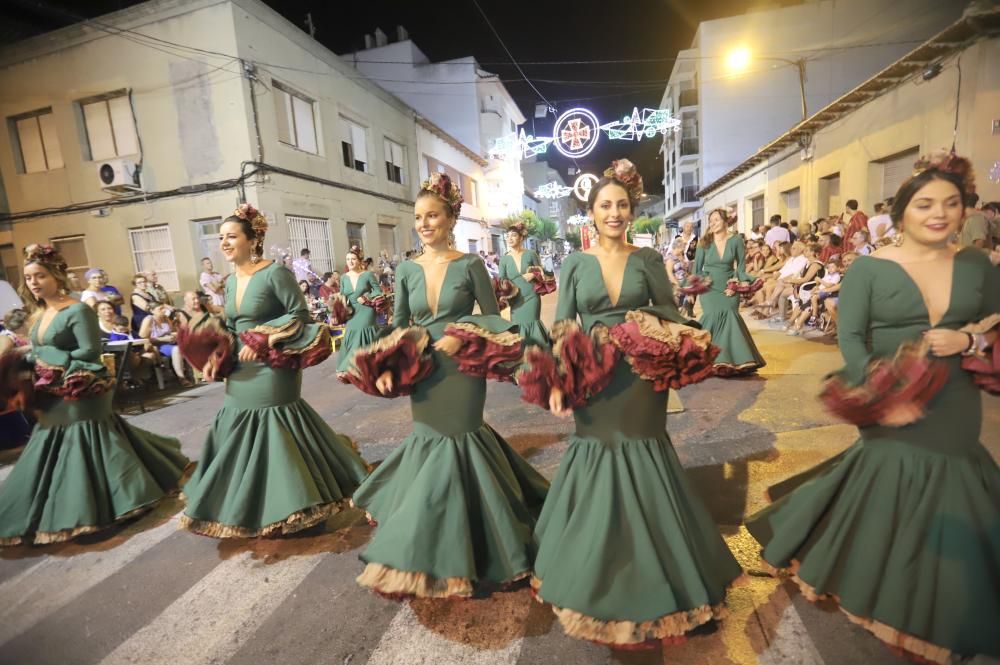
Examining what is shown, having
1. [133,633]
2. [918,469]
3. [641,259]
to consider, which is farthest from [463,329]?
[133,633]

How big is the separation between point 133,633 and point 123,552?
3.56ft

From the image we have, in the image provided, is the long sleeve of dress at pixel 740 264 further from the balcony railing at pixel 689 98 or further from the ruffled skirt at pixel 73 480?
the balcony railing at pixel 689 98

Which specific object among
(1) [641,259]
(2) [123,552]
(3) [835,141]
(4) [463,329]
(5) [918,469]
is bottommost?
(2) [123,552]

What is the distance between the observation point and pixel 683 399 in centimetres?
598

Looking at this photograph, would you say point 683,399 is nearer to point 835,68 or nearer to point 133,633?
point 133,633

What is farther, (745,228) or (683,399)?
(745,228)

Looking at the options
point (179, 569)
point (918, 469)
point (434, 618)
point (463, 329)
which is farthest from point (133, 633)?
point (918, 469)

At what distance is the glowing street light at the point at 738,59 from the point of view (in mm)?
24859

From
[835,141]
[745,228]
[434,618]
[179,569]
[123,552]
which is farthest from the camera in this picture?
[745,228]

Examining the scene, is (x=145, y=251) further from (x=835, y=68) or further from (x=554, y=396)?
(x=835, y=68)

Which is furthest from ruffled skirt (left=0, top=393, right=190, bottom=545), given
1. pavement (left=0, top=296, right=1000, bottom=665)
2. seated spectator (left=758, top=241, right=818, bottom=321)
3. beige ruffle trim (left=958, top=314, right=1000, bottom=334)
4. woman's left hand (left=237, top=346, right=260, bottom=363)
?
seated spectator (left=758, top=241, right=818, bottom=321)

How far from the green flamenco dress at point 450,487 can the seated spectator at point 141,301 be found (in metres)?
8.19

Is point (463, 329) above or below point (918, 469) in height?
above

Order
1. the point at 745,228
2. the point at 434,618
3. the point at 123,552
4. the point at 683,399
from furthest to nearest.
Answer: the point at 745,228 < the point at 683,399 < the point at 123,552 < the point at 434,618
